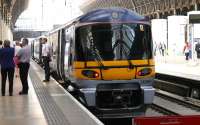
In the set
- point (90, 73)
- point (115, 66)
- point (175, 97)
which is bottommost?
point (175, 97)

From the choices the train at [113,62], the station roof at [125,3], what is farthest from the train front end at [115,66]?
the station roof at [125,3]

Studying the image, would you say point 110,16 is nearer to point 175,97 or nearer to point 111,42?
point 111,42

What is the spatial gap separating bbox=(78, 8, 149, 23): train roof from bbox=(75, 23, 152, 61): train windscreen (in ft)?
0.48

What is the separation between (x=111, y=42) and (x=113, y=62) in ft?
1.93

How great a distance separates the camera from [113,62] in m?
14.4

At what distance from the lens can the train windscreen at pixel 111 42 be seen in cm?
1461

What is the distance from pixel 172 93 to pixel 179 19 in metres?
21.4

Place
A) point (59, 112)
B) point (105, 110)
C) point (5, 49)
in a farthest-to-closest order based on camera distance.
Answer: point (5, 49)
point (105, 110)
point (59, 112)

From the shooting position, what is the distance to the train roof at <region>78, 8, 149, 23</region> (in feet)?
48.6

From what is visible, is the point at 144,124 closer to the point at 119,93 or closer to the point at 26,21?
the point at 119,93

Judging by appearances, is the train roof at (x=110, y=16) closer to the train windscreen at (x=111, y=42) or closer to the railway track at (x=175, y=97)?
the train windscreen at (x=111, y=42)

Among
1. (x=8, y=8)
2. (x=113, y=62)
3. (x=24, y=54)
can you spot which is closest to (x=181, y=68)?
(x=24, y=54)

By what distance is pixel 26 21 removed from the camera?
144m

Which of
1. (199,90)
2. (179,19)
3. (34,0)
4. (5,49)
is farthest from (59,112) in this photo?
(34,0)
